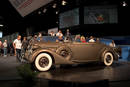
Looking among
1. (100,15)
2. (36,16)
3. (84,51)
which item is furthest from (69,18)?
(84,51)

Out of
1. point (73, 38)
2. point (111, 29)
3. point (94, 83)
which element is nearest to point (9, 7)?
point (73, 38)

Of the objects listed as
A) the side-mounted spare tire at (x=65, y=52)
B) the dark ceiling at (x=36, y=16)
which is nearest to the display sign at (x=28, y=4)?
the dark ceiling at (x=36, y=16)

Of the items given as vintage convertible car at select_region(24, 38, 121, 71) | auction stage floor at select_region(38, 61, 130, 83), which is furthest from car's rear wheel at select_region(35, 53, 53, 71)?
auction stage floor at select_region(38, 61, 130, 83)

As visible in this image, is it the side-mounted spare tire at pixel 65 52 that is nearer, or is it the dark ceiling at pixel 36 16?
the side-mounted spare tire at pixel 65 52

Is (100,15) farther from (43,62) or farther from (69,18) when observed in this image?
(43,62)

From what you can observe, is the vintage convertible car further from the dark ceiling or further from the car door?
the dark ceiling

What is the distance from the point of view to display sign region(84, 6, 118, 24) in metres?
23.4

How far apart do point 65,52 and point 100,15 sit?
17.5 m

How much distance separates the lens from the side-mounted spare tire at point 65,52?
720cm

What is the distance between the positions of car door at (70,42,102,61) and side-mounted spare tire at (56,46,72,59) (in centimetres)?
18

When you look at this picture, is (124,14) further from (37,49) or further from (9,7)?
(37,49)

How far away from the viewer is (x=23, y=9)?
43.2 feet

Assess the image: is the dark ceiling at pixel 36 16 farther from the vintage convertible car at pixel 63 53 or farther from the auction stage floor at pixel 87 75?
the auction stage floor at pixel 87 75

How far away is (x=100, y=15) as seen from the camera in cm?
2348
